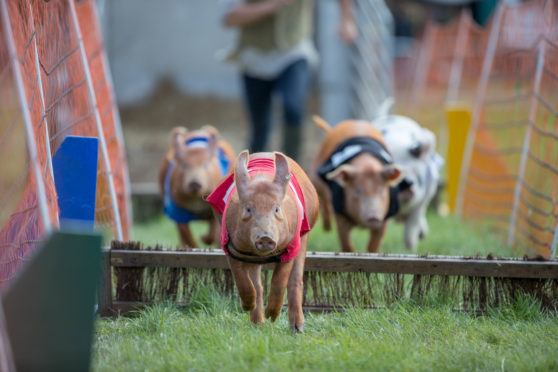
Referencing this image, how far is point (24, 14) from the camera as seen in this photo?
121 inches

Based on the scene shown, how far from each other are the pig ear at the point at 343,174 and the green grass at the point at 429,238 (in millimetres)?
647

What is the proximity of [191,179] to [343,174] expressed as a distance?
3.54 feet

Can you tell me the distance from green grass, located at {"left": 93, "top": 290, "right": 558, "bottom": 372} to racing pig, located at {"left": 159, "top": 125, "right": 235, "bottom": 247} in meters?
1.33

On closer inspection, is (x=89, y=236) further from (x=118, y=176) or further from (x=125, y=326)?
(x=118, y=176)

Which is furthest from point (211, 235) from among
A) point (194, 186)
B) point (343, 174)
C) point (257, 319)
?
point (257, 319)

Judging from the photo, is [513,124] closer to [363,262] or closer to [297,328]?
[363,262]

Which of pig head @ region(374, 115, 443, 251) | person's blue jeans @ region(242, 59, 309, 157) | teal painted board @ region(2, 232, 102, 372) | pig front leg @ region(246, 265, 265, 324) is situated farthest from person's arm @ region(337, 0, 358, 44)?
teal painted board @ region(2, 232, 102, 372)

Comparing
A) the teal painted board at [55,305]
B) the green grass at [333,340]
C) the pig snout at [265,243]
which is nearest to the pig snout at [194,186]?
the green grass at [333,340]

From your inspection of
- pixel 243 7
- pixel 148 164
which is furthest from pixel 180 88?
pixel 243 7

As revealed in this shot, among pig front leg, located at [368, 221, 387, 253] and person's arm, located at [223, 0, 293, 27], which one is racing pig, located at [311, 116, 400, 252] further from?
person's arm, located at [223, 0, 293, 27]

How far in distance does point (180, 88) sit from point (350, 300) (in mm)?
8624

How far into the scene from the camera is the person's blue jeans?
5902 mm

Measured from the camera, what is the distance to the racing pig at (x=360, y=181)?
442 centimetres

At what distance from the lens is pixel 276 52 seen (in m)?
5.88
